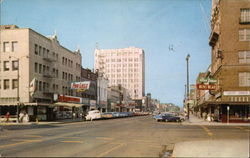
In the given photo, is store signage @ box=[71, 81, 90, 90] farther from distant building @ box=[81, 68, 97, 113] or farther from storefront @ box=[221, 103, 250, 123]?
storefront @ box=[221, 103, 250, 123]

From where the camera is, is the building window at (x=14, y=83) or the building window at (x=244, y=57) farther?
the building window at (x=14, y=83)

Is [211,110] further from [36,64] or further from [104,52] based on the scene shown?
[104,52]

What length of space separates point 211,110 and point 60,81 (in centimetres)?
3062

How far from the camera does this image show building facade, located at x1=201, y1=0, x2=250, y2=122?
1798 inches

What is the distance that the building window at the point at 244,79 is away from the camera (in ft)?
151

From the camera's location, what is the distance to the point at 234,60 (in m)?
46.8

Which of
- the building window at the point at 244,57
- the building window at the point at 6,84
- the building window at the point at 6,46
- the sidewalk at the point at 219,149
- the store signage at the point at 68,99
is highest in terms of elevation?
the building window at the point at 6,46

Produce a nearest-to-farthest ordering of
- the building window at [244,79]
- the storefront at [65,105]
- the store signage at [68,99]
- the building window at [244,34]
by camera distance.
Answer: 1. the building window at [244,79]
2. the building window at [244,34]
3. the storefront at [65,105]
4. the store signage at [68,99]

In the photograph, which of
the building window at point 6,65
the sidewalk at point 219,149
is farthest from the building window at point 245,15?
the sidewalk at point 219,149

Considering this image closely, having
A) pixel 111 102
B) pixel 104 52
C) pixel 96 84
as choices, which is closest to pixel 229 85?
pixel 96 84

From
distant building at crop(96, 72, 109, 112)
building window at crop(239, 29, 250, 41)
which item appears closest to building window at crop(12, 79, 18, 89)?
building window at crop(239, 29, 250, 41)

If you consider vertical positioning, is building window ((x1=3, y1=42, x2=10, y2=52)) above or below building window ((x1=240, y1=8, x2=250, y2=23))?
below

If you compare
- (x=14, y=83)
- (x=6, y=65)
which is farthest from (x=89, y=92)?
(x=6, y=65)

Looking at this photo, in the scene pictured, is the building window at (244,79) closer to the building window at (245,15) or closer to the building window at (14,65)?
the building window at (245,15)
